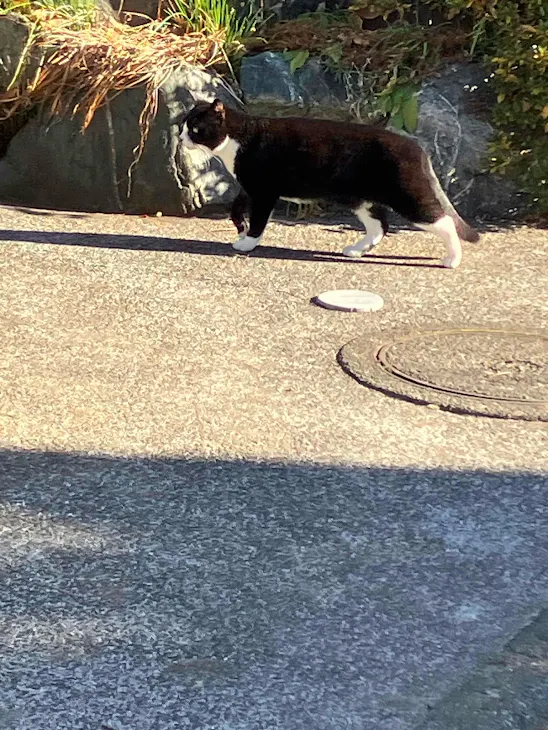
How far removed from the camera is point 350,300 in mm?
4988

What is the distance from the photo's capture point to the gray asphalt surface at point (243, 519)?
2316 mm

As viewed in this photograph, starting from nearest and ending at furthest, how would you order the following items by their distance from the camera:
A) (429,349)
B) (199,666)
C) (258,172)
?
(199,666), (429,349), (258,172)

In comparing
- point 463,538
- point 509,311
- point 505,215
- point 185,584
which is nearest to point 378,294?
point 509,311

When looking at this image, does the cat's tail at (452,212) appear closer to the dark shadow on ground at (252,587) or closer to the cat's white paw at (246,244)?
the cat's white paw at (246,244)

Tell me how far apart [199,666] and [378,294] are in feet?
9.96

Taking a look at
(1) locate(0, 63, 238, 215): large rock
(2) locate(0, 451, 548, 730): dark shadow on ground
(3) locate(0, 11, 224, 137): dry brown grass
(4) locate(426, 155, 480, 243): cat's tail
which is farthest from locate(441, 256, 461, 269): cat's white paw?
(2) locate(0, 451, 548, 730): dark shadow on ground

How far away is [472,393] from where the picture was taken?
3.92 metres

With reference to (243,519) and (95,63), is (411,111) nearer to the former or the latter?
(95,63)

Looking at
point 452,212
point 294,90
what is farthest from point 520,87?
point 294,90

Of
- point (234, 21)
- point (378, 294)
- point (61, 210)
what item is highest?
point (234, 21)

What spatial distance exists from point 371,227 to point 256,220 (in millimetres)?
628

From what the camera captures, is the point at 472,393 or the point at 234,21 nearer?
the point at 472,393

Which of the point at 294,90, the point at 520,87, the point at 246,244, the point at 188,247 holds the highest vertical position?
the point at 520,87

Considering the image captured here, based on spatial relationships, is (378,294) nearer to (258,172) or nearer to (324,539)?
(258,172)
